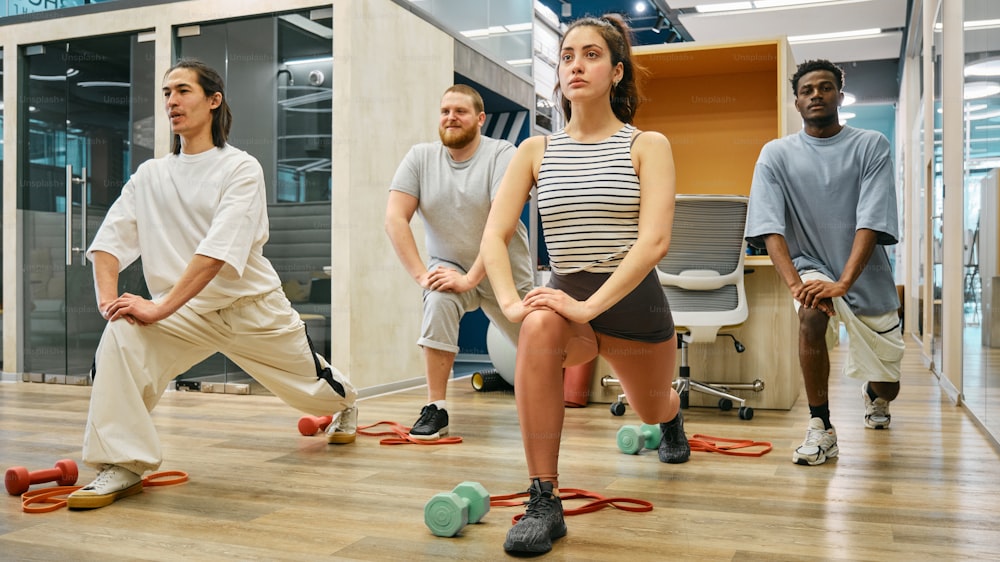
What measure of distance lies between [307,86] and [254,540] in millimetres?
3460

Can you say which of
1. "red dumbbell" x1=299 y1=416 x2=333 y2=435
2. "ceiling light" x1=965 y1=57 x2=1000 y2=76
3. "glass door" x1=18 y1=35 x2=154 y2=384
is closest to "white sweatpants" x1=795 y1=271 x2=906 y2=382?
"ceiling light" x1=965 y1=57 x2=1000 y2=76

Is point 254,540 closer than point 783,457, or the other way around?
point 254,540

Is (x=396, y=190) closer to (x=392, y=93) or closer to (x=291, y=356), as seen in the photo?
(x=291, y=356)

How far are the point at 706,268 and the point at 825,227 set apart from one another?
102cm

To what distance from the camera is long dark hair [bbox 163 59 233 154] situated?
9.14 ft

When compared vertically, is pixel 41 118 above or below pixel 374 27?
below

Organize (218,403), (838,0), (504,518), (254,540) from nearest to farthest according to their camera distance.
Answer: (254,540), (504,518), (218,403), (838,0)

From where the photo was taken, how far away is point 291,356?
3006 mm

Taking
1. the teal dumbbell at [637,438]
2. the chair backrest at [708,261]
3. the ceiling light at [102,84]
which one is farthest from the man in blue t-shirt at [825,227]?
the ceiling light at [102,84]

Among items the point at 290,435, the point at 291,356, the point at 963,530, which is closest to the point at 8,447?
the point at 290,435

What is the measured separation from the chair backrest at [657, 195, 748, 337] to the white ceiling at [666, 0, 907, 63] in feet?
23.3

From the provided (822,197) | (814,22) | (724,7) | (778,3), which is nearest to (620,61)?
(822,197)

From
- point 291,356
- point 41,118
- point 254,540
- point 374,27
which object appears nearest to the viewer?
point 254,540

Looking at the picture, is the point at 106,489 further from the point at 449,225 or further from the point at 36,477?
the point at 449,225
